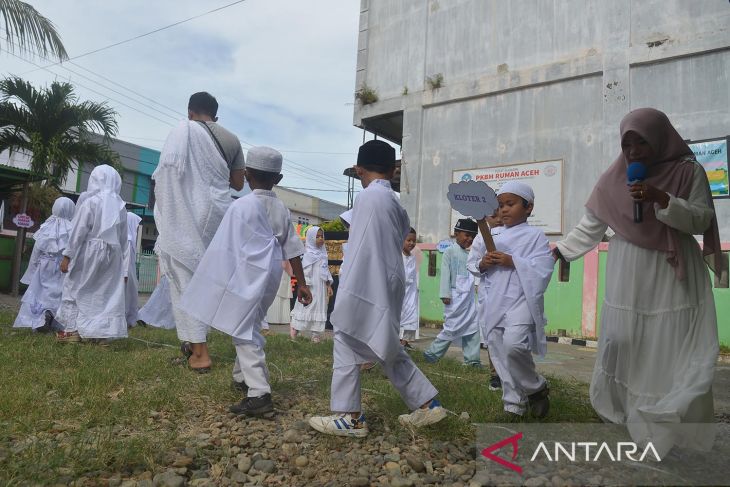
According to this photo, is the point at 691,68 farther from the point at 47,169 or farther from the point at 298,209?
the point at 298,209

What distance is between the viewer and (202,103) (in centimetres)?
461

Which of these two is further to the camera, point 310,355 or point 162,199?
point 310,355

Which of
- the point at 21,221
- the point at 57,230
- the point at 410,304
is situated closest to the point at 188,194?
the point at 57,230

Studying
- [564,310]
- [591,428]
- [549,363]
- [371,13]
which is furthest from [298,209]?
[591,428]

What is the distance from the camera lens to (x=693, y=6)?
9633mm

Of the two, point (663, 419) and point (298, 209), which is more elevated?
point (298, 209)

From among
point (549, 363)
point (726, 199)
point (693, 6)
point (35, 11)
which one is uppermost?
point (693, 6)

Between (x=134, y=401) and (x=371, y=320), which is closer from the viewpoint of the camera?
(x=371, y=320)

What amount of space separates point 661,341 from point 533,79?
9.49 metres

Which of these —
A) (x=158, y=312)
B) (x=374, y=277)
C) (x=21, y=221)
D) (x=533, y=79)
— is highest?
(x=533, y=79)

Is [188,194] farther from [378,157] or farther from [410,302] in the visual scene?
[410,302]

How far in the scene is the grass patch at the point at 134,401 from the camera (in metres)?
2.20

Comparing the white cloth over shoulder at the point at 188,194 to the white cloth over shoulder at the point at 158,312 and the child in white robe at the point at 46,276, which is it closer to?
the white cloth over shoulder at the point at 158,312

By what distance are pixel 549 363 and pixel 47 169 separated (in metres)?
11.2
